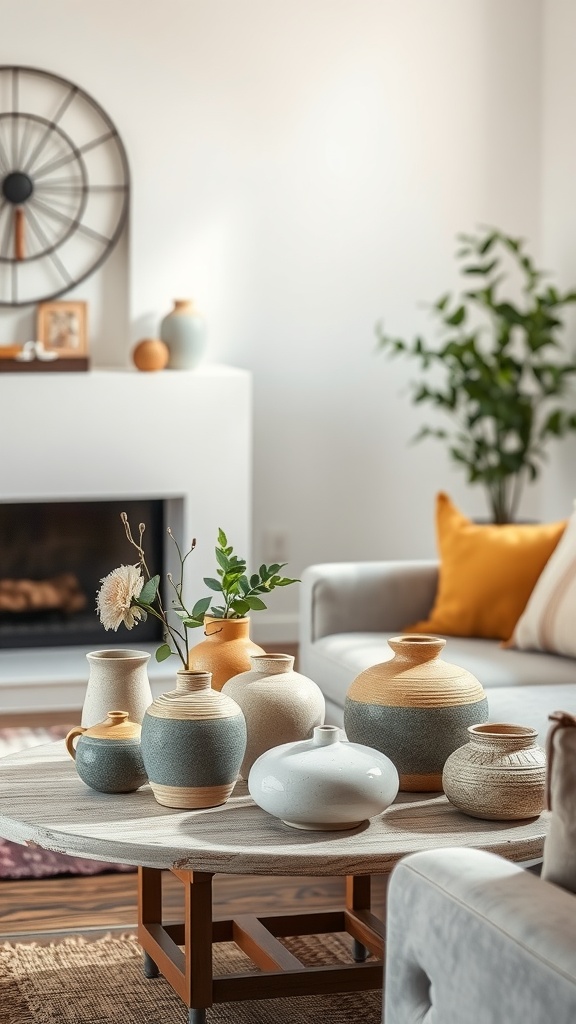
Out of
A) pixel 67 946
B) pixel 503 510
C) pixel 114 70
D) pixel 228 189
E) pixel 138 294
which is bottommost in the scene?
pixel 67 946

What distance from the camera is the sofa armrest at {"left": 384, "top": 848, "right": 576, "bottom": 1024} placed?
1194 millimetres

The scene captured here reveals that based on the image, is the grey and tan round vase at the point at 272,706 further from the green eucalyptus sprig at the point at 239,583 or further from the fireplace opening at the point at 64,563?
the fireplace opening at the point at 64,563

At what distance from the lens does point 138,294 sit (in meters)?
4.95

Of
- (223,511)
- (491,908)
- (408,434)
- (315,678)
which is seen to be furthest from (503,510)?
(491,908)

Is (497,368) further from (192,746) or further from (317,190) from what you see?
(192,746)

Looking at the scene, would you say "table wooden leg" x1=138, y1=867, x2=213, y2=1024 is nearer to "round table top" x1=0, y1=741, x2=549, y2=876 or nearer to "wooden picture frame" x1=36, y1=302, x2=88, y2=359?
"round table top" x1=0, y1=741, x2=549, y2=876

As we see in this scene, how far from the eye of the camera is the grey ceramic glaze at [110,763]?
204cm

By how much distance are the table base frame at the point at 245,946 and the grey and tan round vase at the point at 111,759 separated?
0.54 feet

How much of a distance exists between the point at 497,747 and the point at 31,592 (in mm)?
3084

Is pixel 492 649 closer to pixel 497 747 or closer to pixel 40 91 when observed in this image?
pixel 497 747

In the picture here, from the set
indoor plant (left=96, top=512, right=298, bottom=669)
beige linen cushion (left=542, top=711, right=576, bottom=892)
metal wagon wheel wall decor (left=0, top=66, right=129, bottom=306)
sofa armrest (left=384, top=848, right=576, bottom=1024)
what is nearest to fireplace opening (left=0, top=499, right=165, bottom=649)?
metal wagon wheel wall decor (left=0, top=66, right=129, bottom=306)

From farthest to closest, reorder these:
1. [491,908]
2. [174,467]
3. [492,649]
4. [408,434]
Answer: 1. [408,434]
2. [174,467]
3. [492,649]
4. [491,908]

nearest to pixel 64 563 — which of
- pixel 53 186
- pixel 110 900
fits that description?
pixel 53 186

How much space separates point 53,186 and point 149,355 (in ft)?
2.51
